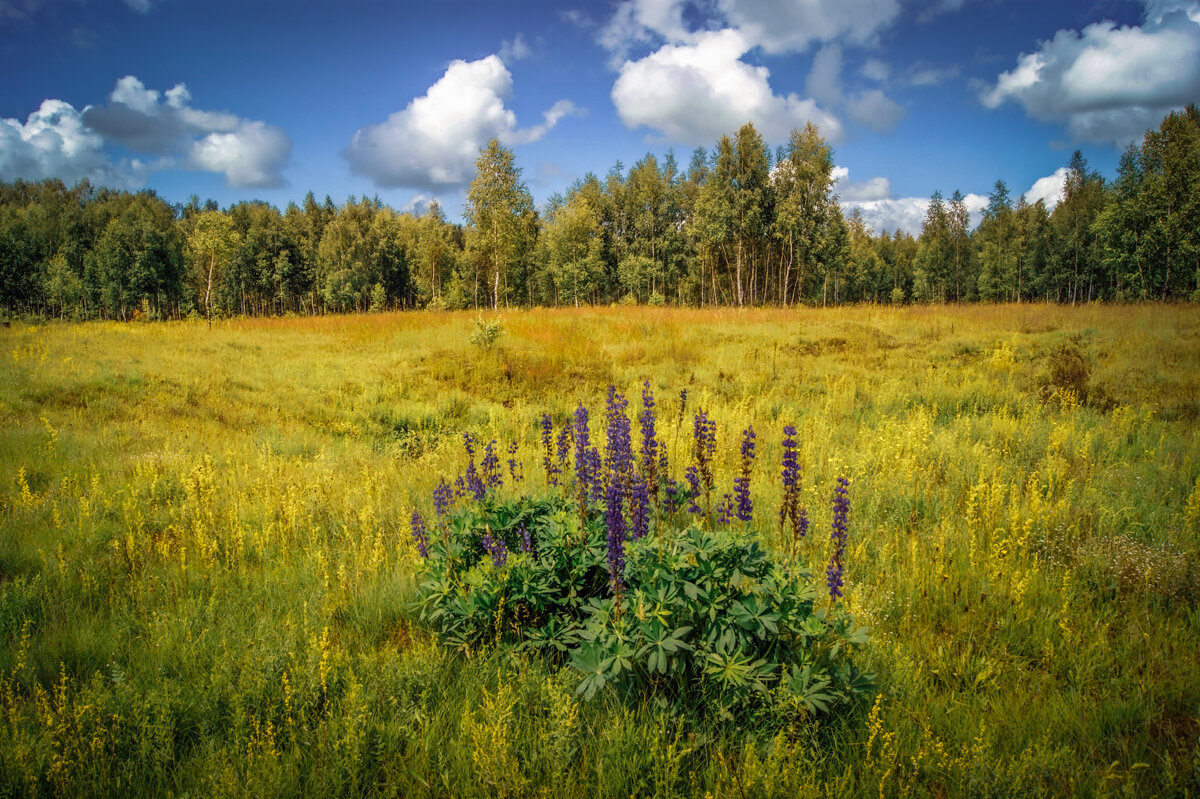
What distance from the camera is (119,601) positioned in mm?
3520

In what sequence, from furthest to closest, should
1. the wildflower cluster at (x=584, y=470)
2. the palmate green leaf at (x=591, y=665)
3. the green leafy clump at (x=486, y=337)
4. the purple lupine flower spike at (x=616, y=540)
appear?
the green leafy clump at (x=486, y=337) < the wildflower cluster at (x=584, y=470) < the purple lupine flower spike at (x=616, y=540) < the palmate green leaf at (x=591, y=665)

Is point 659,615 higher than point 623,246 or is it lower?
lower

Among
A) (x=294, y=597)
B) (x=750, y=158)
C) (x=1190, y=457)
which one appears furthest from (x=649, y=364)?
(x=750, y=158)

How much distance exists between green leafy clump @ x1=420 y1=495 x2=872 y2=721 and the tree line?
3336 centimetres

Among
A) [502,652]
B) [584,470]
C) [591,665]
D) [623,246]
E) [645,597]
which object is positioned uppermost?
[623,246]

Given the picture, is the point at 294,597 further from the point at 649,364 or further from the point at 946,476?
the point at 649,364

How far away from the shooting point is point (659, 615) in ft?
6.92

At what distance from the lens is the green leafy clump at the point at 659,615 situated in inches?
83.5

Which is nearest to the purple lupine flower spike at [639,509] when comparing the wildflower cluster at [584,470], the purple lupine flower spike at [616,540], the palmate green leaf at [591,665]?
the purple lupine flower spike at [616,540]

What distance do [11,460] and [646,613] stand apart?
26.4ft

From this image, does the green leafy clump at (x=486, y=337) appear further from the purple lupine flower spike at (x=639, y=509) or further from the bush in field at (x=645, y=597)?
the purple lupine flower spike at (x=639, y=509)

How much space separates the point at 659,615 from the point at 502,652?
1.16 m

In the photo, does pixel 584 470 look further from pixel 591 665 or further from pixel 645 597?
pixel 591 665

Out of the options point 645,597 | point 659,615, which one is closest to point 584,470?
point 645,597
